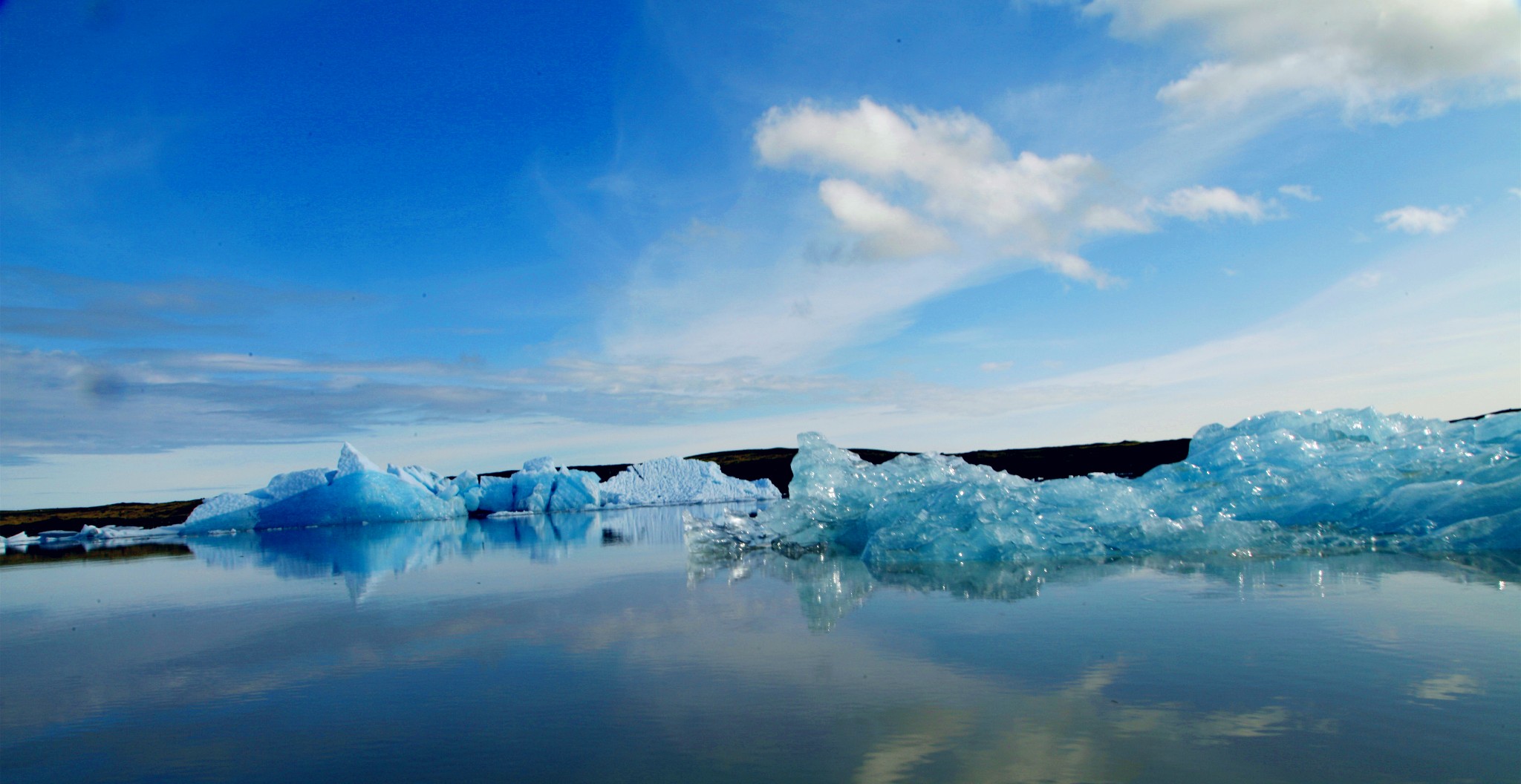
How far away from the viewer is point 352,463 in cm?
2756

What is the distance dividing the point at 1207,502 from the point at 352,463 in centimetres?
2574

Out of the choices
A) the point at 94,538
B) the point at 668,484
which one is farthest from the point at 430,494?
the point at 94,538

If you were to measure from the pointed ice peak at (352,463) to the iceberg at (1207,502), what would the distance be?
19.6 m

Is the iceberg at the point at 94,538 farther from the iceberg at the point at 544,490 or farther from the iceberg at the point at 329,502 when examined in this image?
the iceberg at the point at 544,490

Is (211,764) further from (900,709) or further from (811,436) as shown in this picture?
(811,436)

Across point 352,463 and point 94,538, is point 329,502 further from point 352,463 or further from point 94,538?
point 94,538

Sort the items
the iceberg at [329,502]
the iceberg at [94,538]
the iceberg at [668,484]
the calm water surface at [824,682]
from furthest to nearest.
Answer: the iceberg at [668,484] → the iceberg at [329,502] → the iceberg at [94,538] → the calm water surface at [824,682]

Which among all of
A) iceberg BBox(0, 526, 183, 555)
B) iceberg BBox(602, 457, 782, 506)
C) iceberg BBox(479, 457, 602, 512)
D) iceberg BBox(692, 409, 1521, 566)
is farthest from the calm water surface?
iceberg BBox(602, 457, 782, 506)

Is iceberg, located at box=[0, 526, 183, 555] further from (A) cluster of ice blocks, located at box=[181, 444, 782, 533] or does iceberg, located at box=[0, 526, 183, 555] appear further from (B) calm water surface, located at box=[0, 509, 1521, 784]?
(B) calm water surface, located at box=[0, 509, 1521, 784]

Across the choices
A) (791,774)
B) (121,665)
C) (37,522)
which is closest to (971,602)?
(791,774)

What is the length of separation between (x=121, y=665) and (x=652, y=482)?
3102 cm

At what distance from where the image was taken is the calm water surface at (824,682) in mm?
2803

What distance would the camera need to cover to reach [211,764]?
309 centimetres

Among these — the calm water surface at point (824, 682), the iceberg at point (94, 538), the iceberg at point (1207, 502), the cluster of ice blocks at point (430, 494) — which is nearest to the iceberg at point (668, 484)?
the cluster of ice blocks at point (430, 494)
